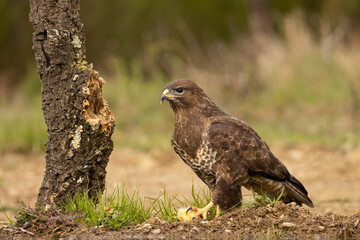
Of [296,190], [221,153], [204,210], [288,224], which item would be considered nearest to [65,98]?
[221,153]

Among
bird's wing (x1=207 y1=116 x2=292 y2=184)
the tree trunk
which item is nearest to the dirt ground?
bird's wing (x1=207 y1=116 x2=292 y2=184)

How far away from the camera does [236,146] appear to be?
4.89 meters

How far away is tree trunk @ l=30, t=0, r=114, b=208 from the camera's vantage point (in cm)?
468

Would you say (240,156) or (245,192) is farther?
(245,192)

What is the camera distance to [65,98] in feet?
15.3

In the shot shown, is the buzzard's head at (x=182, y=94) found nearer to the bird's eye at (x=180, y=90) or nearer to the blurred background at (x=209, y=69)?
the bird's eye at (x=180, y=90)

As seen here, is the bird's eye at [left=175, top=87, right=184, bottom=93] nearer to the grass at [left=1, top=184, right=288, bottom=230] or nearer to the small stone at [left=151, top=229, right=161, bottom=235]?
the grass at [left=1, top=184, right=288, bottom=230]

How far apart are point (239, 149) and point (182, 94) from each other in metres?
0.73

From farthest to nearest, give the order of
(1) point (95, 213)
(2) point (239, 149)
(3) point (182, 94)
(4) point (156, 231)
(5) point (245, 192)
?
(5) point (245, 192) < (3) point (182, 94) < (2) point (239, 149) < (1) point (95, 213) < (4) point (156, 231)

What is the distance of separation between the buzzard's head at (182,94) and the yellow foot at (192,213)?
3.05ft

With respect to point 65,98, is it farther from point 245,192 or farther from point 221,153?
point 245,192

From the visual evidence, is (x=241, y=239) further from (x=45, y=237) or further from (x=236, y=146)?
(x=45, y=237)

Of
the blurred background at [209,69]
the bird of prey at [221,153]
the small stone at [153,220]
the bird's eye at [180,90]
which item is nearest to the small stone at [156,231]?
the small stone at [153,220]

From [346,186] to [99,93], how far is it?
3938mm
